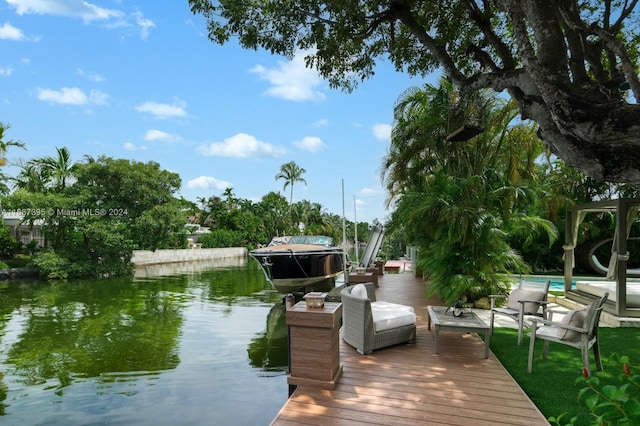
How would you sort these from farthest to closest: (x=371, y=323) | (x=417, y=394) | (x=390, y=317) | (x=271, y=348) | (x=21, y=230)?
(x=21, y=230) → (x=271, y=348) → (x=390, y=317) → (x=371, y=323) → (x=417, y=394)

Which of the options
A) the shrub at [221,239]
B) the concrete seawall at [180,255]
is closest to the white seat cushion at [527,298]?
the concrete seawall at [180,255]

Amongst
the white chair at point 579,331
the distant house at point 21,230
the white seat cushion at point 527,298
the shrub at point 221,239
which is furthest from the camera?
the shrub at point 221,239

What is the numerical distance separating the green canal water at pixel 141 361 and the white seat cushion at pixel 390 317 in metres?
1.63

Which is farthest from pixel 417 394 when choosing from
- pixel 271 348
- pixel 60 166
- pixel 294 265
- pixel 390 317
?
pixel 60 166

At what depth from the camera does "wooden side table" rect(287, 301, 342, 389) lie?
141 inches

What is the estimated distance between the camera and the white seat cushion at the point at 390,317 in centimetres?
477

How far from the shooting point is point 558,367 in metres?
4.21

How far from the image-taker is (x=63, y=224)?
18.9 m

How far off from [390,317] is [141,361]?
14.7ft

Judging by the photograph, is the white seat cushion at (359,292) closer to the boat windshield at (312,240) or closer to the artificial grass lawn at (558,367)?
the artificial grass lawn at (558,367)

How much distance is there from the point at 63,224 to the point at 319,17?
→ 18605 millimetres

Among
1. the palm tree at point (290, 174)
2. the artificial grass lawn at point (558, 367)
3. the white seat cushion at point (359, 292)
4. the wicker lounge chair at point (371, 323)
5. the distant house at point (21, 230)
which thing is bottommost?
the artificial grass lawn at point (558, 367)

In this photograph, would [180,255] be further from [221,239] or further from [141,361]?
[141,361]

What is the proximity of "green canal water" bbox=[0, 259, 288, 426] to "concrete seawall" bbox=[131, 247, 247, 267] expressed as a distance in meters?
12.2
